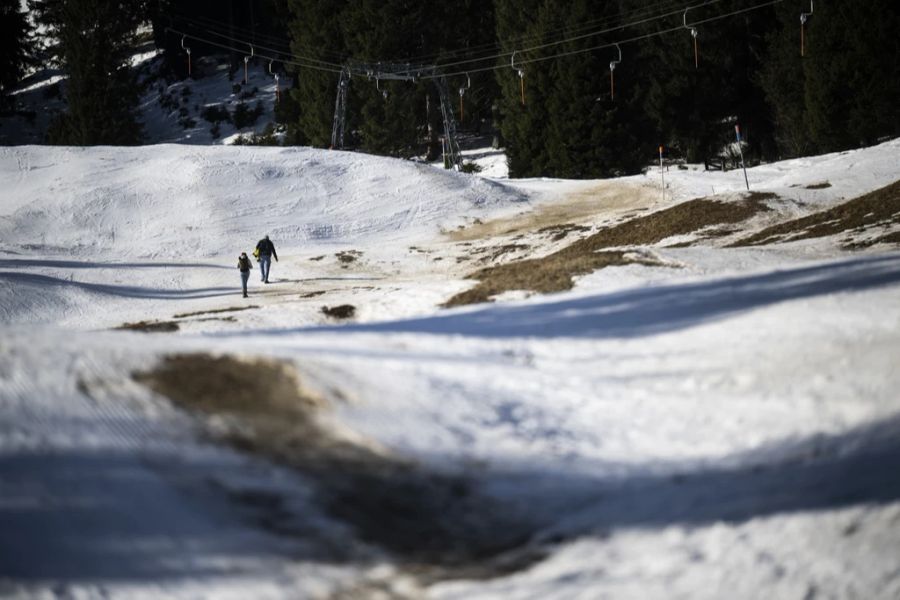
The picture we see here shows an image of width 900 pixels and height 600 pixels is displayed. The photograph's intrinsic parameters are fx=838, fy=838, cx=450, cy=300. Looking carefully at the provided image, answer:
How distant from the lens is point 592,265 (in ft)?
50.5

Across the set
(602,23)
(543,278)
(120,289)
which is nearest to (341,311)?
(543,278)

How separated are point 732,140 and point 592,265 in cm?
3921

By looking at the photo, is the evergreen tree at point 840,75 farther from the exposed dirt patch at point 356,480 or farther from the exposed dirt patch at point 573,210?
the exposed dirt patch at point 356,480

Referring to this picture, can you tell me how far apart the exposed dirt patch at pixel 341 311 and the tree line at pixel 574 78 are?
33430mm

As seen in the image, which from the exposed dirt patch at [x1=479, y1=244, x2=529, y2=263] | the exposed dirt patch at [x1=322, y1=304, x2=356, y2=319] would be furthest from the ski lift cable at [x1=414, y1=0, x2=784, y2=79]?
the exposed dirt patch at [x1=322, y1=304, x2=356, y2=319]

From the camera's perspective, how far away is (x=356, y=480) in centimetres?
614

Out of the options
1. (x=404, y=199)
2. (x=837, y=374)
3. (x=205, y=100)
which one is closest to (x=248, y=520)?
(x=837, y=374)

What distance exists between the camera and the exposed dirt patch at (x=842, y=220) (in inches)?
822

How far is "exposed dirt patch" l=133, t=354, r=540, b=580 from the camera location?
553cm

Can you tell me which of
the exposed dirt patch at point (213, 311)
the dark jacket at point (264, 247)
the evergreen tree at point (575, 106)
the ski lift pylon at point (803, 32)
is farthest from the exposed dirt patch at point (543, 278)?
the evergreen tree at point (575, 106)

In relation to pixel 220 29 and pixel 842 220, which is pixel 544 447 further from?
pixel 220 29

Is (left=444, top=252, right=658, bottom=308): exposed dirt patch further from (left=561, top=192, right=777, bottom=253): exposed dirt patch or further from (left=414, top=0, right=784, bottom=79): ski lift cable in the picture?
(left=414, top=0, right=784, bottom=79): ski lift cable

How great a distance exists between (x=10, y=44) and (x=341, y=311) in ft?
173

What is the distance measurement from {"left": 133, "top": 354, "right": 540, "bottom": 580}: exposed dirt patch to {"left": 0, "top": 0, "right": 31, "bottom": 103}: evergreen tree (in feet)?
196
